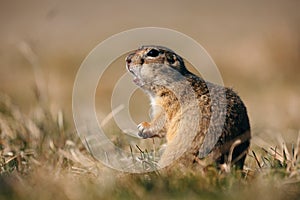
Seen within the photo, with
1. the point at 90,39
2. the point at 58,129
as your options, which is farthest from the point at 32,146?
the point at 90,39

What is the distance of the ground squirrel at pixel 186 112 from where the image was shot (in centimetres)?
398

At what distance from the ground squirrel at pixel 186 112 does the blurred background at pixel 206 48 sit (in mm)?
861

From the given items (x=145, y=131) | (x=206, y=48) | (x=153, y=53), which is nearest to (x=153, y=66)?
(x=153, y=53)

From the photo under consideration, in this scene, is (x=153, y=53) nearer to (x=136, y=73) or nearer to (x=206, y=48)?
(x=136, y=73)

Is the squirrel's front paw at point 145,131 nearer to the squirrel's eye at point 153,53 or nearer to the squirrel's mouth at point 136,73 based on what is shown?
the squirrel's mouth at point 136,73

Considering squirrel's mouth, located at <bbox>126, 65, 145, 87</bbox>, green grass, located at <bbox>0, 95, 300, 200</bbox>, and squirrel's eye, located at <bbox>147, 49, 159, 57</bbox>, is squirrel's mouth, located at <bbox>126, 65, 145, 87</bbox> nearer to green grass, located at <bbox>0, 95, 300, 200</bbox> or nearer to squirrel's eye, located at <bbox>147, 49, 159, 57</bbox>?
squirrel's eye, located at <bbox>147, 49, 159, 57</bbox>

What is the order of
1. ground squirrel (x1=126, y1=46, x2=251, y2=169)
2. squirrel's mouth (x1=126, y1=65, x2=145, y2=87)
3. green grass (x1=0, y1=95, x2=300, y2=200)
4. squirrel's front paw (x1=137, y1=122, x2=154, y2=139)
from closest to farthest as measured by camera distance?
green grass (x1=0, y1=95, x2=300, y2=200)
ground squirrel (x1=126, y1=46, x2=251, y2=169)
squirrel's front paw (x1=137, y1=122, x2=154, y2=139)
squirrel's mouth (x1=126, y1=65, x2=145, y2=87)

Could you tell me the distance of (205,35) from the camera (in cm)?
1731

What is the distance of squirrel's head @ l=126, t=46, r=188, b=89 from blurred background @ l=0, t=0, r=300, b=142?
34.9 inches

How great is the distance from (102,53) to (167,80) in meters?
9.20

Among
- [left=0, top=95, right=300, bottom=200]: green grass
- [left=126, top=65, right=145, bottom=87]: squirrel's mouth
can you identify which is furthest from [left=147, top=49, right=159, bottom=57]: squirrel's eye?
[left=0, top=95, right=300, bottom=200]: green grass

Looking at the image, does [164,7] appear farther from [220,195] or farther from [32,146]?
[220,195]

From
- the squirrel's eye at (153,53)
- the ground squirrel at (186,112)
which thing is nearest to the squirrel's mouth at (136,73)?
the ground squirrel at (186,112)

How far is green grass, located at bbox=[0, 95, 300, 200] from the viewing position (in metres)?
3.26
